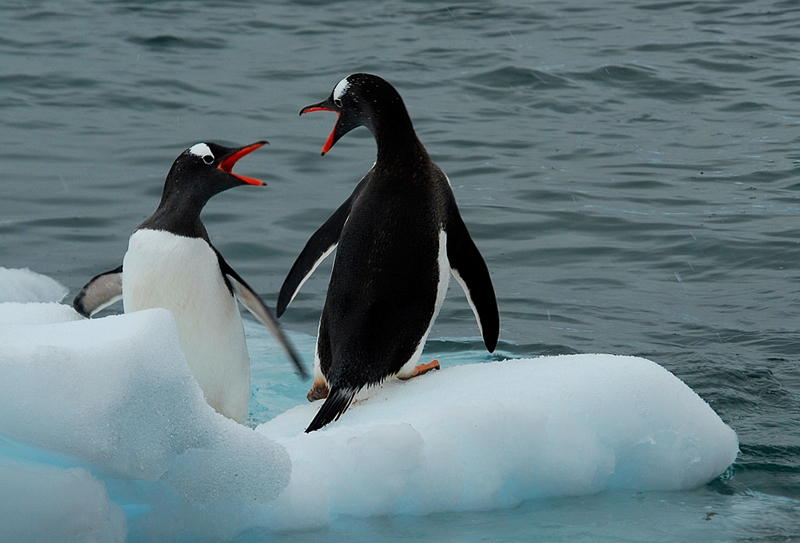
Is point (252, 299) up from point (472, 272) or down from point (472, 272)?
down

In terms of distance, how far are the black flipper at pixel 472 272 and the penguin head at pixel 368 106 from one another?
31 cm

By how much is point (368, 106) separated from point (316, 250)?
487 mm

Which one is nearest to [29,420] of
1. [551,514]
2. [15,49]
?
[551,514]

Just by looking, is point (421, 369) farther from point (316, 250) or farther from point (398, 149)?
point (398, 149)

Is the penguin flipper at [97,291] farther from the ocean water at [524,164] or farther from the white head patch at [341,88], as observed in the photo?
the ocean water at [524,164]

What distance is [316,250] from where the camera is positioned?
11.0 ft

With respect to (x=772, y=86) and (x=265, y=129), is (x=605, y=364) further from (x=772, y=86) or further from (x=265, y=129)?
(x=772, y=86)

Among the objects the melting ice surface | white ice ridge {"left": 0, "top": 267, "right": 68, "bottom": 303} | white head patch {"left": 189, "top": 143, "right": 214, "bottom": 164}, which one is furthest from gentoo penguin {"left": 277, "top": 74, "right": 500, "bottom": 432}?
white ice ridge {"left": 0, "top": 267, "right": 68, "bottom": 303}

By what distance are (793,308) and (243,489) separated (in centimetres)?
342

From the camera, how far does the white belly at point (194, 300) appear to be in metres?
3.34

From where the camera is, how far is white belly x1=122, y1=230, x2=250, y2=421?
131 inches

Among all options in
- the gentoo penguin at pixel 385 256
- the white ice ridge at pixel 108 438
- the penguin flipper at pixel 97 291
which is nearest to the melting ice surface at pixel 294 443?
the white ice ridge at pixel 108 438

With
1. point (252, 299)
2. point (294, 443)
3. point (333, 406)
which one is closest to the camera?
point (294, 443)

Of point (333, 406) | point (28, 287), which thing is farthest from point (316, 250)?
point (28, 287)
